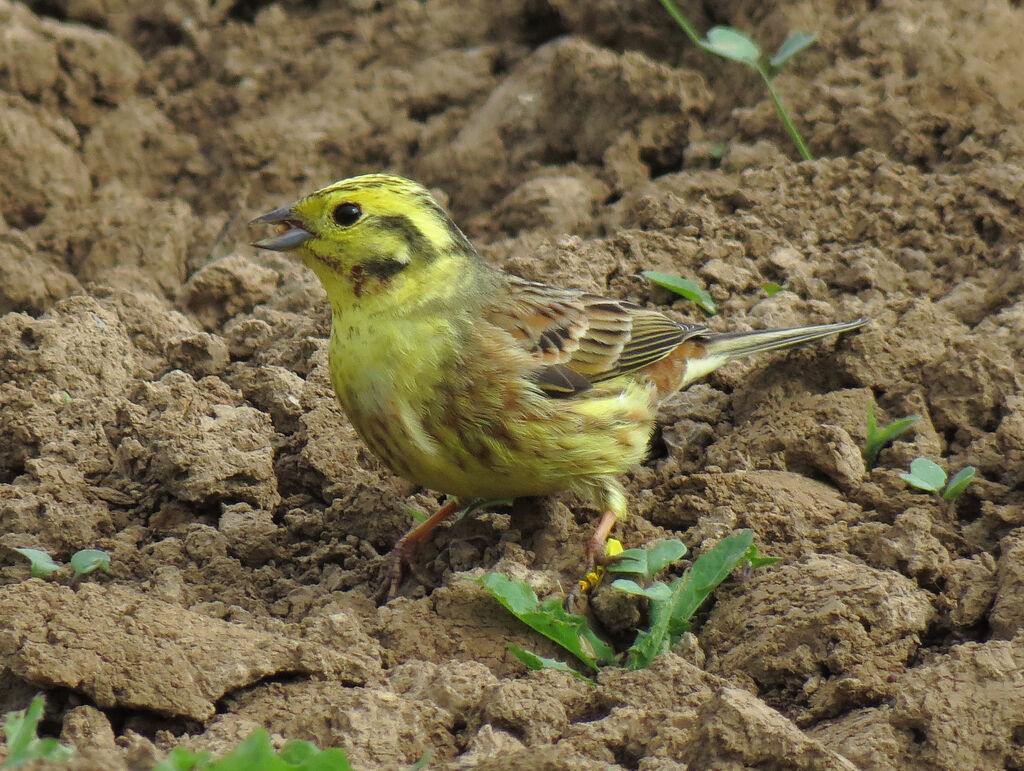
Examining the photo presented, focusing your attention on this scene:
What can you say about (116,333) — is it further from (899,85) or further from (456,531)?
(899,85)

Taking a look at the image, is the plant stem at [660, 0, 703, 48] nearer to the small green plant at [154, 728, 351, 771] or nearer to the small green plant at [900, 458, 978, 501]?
the small green plant at [900, 458, 978, 501]

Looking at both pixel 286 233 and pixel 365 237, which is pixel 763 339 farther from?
pixel 286 233

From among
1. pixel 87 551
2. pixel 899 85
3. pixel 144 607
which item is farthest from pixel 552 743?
pixel 899 85

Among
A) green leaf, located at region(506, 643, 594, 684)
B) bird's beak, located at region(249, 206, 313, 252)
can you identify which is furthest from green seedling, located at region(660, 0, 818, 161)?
green leaf, located at region(506, 643, 594, 684)

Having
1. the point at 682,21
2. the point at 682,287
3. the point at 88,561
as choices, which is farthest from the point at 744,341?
the point at 88,561

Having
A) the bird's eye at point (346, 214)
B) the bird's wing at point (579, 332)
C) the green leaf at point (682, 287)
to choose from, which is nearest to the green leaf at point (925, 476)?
the bird's wing at point (579, 332)

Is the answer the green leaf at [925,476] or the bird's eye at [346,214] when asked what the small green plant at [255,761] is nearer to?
the bird's eye at [346,214]
